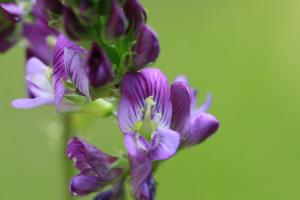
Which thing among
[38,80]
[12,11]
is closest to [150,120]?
[38,80]

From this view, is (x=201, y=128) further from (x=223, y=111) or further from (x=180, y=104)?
(x=223, y=111)

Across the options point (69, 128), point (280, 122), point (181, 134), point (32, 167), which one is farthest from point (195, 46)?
point (181, 134)

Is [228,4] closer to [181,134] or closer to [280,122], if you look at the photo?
[280,122]

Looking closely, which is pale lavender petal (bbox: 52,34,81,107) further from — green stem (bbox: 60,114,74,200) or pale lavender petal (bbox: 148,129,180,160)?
green stem (bbox: 60,114,74,200)

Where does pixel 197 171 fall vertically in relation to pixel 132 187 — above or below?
below

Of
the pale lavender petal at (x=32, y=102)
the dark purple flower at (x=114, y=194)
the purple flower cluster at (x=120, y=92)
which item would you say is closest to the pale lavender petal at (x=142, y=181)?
the purple flower cluster at (x=120, y=92)

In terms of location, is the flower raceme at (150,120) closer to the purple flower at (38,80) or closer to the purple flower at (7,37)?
the purple flower at (38,80)

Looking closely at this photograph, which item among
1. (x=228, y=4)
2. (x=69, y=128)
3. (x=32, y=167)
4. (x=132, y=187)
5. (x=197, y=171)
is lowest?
(x=32, y=167)

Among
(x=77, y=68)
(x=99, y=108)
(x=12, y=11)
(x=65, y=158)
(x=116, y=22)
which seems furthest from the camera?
(x=65, y=158)
